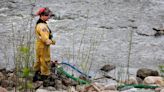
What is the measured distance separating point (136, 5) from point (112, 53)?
4.46 m

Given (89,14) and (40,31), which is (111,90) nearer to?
(40,31)

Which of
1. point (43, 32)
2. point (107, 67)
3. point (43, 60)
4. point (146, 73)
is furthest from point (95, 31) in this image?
point (43, 32)

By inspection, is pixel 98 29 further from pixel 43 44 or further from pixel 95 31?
pixel 43 44

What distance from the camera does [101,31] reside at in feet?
37.5

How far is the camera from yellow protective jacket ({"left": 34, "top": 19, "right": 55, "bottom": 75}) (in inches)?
281

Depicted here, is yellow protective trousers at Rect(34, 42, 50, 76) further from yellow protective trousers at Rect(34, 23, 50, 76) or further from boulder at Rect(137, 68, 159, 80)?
boulder at Rect(137, 68, 159, 80)

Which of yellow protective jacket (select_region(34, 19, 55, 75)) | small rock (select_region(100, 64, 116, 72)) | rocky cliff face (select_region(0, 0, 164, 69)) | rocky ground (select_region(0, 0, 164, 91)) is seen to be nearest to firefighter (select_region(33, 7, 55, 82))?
yellow protective jacket (select_region(34, 19, 55, 75))

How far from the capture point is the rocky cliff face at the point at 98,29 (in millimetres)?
9516

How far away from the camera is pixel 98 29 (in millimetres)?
11578

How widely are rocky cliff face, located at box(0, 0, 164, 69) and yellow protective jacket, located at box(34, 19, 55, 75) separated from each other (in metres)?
1.37

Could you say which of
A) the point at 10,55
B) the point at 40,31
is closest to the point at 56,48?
the point at 10,55

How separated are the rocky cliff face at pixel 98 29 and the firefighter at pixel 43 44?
1333 mm

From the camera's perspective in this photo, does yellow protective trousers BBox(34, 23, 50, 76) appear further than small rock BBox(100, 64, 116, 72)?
No

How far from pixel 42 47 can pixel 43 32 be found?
0.80ft
